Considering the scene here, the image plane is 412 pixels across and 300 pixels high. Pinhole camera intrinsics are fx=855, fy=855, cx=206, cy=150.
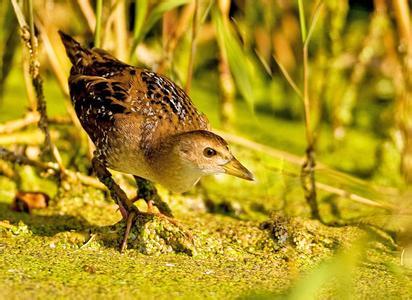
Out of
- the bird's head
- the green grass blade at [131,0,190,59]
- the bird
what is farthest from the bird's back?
the green grass blade at [131,0,190,59]

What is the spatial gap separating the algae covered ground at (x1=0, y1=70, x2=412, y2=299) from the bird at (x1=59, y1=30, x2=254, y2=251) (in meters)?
0.18

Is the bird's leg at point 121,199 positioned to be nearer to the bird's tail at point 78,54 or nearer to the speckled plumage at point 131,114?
the speckled plumage at point 131,114

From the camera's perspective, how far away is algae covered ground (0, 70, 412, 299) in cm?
266

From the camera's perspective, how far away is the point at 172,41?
4.27 m

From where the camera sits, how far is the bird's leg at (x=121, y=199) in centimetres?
311

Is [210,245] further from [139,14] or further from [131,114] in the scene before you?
[139,14]

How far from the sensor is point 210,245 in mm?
3186

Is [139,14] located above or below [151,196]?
above

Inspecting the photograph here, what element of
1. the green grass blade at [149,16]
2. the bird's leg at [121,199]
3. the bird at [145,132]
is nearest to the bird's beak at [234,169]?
the bird at [145,132]

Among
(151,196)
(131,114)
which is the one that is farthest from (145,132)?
(151,196)

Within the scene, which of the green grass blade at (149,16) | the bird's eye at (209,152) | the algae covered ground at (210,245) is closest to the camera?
the algae covered ground at (210,245)

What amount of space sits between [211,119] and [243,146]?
76 centimetres

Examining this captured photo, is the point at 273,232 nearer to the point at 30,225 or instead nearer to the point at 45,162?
the point at 30,225

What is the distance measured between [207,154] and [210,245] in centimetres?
37
